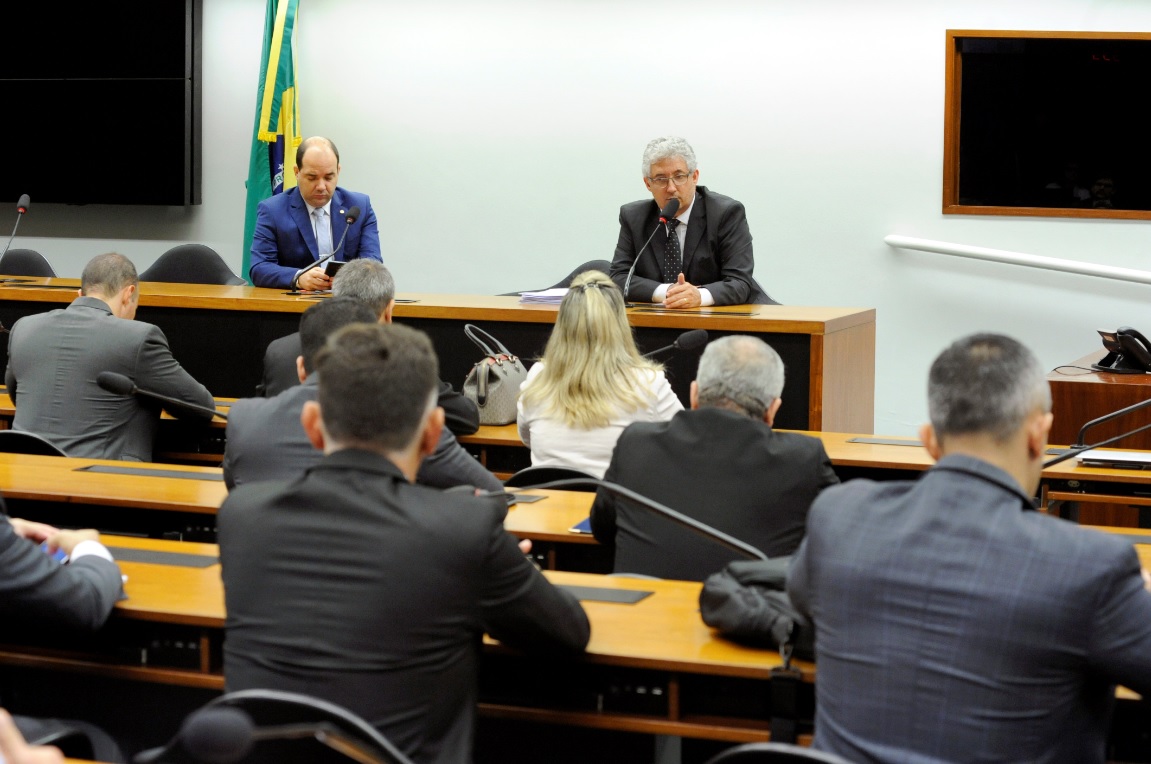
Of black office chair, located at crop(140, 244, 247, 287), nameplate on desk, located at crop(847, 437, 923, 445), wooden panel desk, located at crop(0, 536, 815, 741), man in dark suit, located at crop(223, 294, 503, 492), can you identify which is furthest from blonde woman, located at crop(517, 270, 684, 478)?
black office chair, located at crop(140, 244, 247, 287)

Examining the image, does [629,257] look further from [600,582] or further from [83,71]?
[83,71]

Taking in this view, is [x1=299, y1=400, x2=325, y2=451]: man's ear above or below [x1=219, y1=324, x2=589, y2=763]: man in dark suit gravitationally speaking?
above

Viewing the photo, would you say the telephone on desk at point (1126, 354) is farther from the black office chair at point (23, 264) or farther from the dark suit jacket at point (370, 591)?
the black office chair at point (23, 264)

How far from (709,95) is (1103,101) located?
2056mm

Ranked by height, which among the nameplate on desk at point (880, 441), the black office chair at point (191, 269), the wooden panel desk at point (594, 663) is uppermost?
the black office chair at point (191, 269)

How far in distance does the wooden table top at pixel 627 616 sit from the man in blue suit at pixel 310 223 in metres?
3.45

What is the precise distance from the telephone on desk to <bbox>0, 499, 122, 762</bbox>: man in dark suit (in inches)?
165

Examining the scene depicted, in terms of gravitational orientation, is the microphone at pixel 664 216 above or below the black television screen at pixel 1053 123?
below

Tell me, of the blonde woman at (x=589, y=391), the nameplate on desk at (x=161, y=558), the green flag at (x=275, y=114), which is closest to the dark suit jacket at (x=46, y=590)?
the nameplate on desk at (x=161, y=558)

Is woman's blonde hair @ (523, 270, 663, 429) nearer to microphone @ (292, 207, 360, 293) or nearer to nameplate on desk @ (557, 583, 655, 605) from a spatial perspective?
nameplate on desk @ (557, 583, 655, 605)

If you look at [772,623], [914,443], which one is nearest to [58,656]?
[772,623]

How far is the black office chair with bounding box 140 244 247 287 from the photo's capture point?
267 inches

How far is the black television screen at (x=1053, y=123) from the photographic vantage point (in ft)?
22.6

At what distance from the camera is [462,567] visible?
5.90 ft
